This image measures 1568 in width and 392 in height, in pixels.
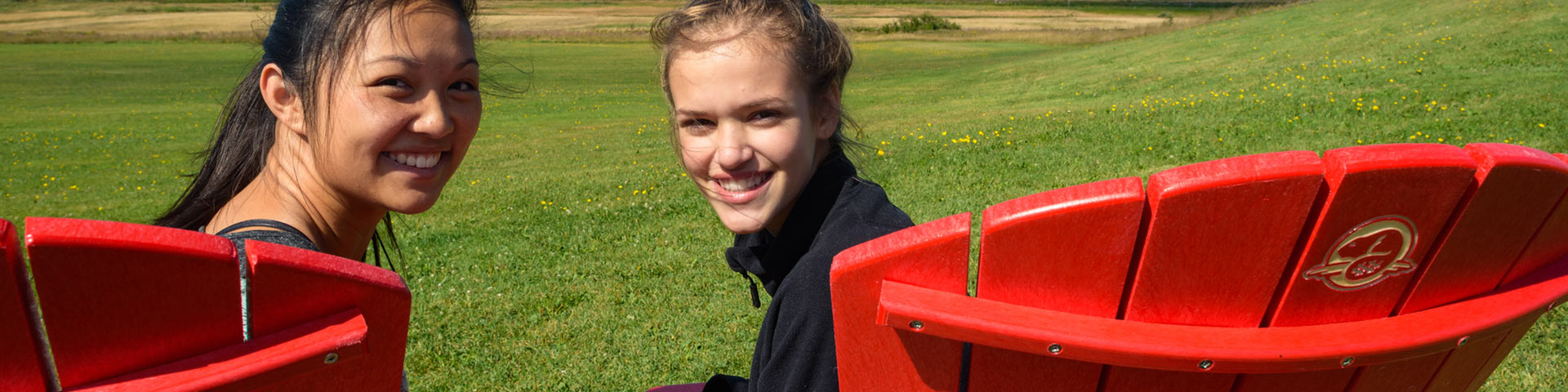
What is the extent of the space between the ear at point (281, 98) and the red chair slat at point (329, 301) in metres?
0.83

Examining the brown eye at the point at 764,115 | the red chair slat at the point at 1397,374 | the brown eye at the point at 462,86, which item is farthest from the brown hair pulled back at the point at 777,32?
the red chair slat at the point at 1397,374

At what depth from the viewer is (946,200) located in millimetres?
7348

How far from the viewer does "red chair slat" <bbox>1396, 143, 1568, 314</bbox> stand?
45.1 inches

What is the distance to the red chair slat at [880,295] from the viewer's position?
1216 millimetres

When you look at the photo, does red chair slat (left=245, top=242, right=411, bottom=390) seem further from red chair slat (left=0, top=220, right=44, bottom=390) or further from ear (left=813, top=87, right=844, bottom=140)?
ear (left=813, top=87, right=844, bottom=140)

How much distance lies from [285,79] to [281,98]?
0.04 m

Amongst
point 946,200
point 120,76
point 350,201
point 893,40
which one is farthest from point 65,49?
point 350,201

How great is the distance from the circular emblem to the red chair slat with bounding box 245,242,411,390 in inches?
46.5

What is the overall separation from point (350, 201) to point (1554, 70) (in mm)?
13166

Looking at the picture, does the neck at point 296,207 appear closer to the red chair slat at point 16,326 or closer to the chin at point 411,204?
the chin at point 411,204

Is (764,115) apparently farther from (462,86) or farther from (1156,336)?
(1156,336)

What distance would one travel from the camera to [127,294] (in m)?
1.08

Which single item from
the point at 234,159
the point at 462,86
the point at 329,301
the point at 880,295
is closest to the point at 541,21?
the point at 234,159

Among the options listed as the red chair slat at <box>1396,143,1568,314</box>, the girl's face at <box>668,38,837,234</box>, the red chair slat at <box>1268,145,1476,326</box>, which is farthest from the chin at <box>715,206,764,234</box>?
the red chair slat at <box>1396,143,1568,314</box>
